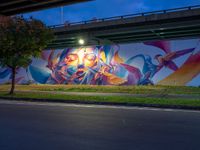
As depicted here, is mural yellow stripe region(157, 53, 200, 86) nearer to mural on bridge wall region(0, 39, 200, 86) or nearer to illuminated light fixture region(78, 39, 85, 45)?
mural on bridge wall region(0, 39, 200, 86)

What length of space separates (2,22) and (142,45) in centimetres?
1235

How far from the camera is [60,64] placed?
30.8 metres

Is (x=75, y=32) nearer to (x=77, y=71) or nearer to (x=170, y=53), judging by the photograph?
(x=77, y=71)

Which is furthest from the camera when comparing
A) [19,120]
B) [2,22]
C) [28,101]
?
[2,22]

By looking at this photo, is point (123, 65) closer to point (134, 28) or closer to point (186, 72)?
point (186, 72)

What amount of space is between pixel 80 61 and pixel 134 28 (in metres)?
9.32

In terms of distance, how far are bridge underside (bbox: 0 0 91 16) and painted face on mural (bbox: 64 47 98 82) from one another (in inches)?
203

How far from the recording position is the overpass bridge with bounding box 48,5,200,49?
3219cm

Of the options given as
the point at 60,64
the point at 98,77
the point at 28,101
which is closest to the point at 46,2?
the point at 60,64

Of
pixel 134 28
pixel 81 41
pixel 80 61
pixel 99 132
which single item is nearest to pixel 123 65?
pixel 80 61

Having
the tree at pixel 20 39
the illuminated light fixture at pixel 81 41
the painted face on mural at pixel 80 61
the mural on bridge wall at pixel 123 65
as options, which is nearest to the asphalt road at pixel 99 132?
the tree at pixel 20 39

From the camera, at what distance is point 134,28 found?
35.5 m

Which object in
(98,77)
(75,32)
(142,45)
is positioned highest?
(75,32)

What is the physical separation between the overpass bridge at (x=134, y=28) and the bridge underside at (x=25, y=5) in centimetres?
635
